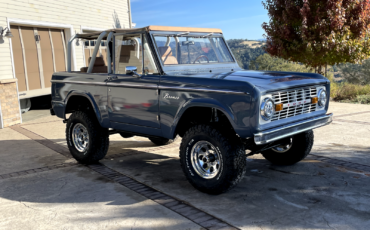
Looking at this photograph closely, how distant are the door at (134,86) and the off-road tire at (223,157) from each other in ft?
2.40

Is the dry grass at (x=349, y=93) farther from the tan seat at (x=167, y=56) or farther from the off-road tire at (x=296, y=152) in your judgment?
the tan seat at (x=167, y=56)

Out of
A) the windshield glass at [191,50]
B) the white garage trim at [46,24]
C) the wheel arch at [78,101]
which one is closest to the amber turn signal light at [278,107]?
the windshield glass at [191,50]

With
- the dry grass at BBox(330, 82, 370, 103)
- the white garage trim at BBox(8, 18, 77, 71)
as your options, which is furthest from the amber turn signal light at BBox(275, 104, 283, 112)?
the dry grass at BBox(330, 82, 370, 103)

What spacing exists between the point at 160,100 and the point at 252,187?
165 cm

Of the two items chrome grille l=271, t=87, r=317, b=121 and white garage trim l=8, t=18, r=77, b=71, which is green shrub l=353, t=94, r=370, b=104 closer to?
chrome grille l=271, t=87, r=317, b=121

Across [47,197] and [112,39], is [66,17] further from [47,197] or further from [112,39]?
[47,197]

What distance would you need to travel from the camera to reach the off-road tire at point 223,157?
420 cm

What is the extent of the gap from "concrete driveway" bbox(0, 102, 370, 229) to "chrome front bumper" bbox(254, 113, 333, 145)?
0.76 metres

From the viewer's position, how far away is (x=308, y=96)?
466 centimetres

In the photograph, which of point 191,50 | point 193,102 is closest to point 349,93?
point 191,50

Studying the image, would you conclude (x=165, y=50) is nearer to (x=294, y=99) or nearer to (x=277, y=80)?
(x=277, y=80)

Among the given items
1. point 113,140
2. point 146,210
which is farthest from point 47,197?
point 113,140

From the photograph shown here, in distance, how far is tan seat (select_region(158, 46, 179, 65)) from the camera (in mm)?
5113

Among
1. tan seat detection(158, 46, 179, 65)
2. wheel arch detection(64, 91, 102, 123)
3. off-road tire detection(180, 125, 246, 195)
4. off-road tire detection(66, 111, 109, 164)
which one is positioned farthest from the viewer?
off-road tire detection(66, 111, 109, 164)
